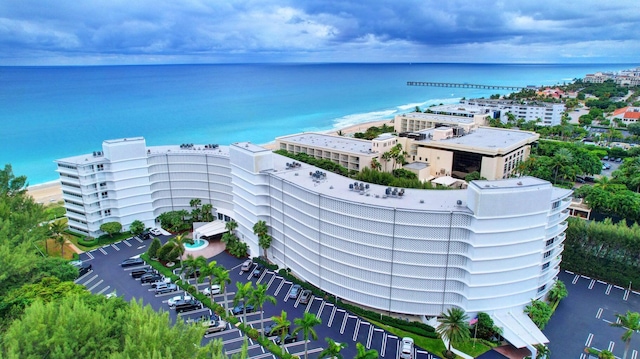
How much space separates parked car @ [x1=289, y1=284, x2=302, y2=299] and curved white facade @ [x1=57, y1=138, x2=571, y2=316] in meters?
1.58

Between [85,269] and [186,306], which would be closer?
[186,306]

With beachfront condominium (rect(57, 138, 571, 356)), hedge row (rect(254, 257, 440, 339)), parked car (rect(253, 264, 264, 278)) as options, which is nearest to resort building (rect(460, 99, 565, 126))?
beachfront condominium (rect(57, 138, 571, 356))

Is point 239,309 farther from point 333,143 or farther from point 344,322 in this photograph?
point 333,143

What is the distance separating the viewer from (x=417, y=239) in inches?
1800

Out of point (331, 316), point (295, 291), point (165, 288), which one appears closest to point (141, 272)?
point (165, 288)

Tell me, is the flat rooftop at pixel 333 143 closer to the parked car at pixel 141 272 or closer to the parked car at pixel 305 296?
the parked car at pixel 305 296

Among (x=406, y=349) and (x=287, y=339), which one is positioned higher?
(x=406, y=349)

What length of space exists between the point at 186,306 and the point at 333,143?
216 ft

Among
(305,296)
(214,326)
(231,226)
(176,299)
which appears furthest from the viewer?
(231,226)

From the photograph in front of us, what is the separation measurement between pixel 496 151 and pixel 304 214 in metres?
61.8

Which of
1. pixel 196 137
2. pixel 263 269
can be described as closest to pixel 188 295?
pixel 263 269

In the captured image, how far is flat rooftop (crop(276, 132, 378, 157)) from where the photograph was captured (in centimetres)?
10375

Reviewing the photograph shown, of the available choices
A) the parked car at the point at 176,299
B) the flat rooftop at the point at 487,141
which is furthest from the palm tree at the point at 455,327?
the flat rooftop at the point at 487,141

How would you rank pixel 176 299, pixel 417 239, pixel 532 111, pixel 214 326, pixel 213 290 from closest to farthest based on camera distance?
1. pixel 417 239
2. pixel 214 326
3. pixel 176 299
4. pixel 213 290
5. pixel 532 111
